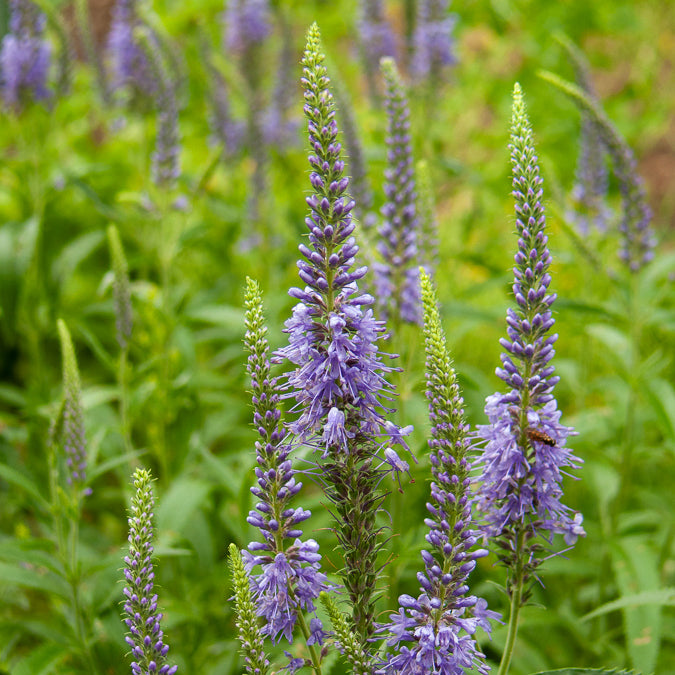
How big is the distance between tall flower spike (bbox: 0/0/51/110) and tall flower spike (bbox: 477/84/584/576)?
513cm

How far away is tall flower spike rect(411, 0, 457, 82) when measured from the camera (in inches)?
266

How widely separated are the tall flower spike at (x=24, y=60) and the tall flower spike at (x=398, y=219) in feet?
11.7

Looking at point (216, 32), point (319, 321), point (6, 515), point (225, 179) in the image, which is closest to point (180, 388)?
point (6, 515)

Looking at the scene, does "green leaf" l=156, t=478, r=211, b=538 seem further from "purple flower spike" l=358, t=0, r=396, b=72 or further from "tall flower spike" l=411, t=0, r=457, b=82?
"purple flower spike" l=358, t=0, r=396, b=72

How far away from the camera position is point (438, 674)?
2.13m

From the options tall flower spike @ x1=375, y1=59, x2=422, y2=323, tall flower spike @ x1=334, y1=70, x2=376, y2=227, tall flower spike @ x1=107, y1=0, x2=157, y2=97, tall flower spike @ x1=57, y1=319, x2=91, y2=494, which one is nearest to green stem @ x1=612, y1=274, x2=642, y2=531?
tall flower spike @ x1=375, y1=59, x2=422, y2=323

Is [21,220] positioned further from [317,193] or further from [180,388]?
[317,193]

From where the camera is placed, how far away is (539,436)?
7.52 ft

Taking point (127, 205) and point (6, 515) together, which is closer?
point (6, 515)

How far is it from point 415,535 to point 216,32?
10031 mm

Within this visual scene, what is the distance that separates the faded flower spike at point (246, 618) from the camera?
2043 millimetres

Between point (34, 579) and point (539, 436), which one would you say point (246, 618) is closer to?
point (539, 436)

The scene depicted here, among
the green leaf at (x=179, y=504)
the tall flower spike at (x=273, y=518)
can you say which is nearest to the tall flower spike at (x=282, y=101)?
the green leaf at (x=179, y=504)

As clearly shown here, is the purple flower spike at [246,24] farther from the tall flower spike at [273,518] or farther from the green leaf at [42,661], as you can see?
the tall flower spike at [273,518]
